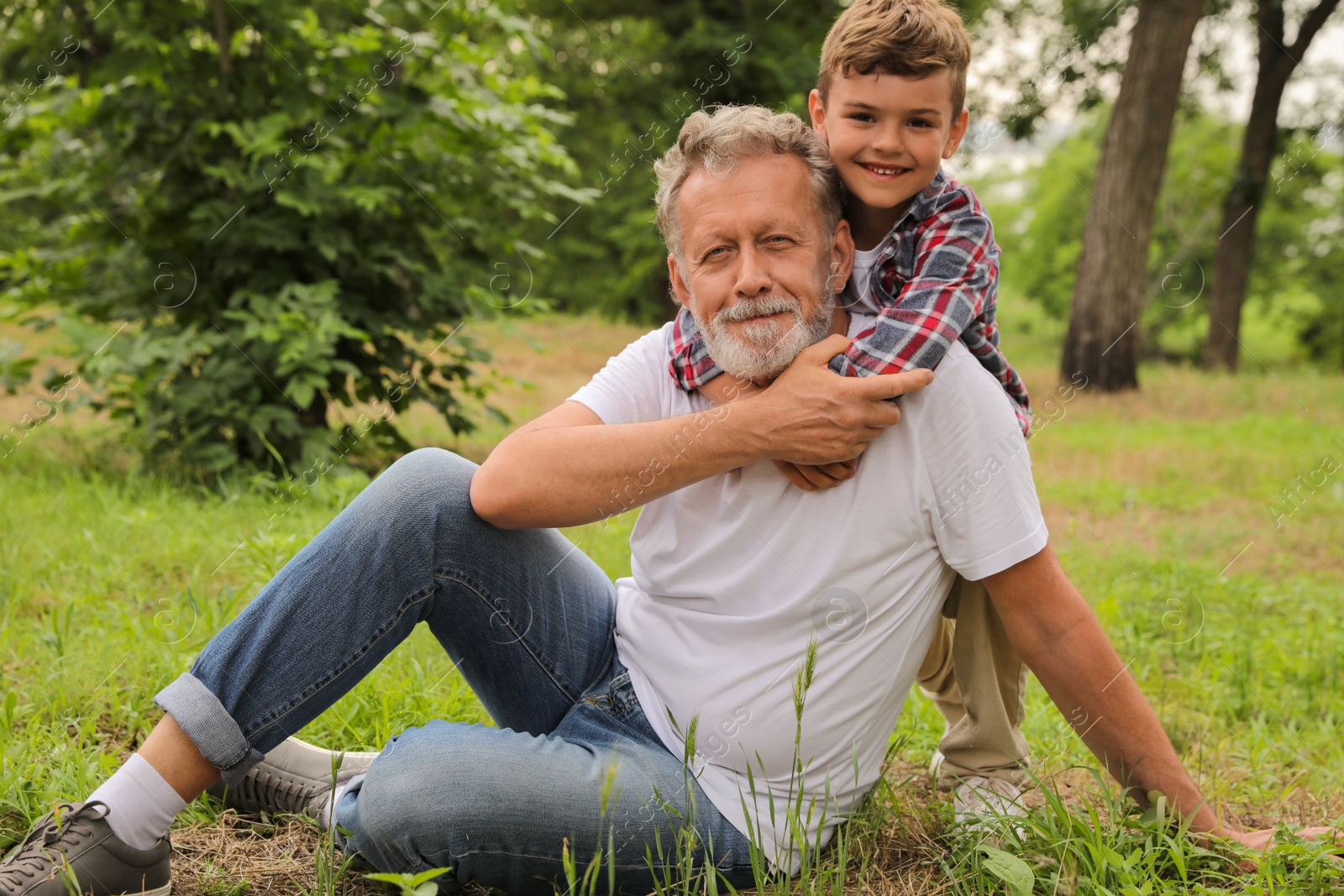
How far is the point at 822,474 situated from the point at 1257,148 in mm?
12569

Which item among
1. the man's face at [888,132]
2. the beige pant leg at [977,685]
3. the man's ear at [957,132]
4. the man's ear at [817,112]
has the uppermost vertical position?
the man's ear at [817,112]

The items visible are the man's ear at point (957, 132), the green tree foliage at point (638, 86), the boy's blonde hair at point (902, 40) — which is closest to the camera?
the boy's blonde hair at point (902, 40)

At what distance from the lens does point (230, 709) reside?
5.35ft

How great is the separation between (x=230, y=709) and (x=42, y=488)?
3224 millimetres

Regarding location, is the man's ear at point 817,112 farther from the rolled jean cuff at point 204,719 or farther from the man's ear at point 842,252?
the rolled jean cuff at point 204,719

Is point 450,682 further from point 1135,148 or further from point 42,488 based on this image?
point 1135,148

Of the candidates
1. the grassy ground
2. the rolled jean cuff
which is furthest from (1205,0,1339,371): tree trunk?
the rolled jean cuff

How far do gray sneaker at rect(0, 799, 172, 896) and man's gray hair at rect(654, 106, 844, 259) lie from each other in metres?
1.40

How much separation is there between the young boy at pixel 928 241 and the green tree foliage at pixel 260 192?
2732 mm

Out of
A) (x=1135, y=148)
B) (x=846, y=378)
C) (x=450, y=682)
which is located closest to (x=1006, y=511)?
(x=846, y=378)

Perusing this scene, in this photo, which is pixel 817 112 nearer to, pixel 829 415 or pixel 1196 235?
pixel 829 415

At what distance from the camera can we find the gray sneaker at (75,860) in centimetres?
153

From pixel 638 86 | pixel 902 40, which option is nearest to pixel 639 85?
pixel 638 86

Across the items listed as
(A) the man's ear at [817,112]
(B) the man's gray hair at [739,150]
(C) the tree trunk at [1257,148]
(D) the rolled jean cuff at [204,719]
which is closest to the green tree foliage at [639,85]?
(C) the tree trunk at [1257,148]
